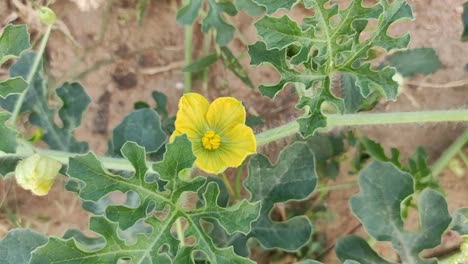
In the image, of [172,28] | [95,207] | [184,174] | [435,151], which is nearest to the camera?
[184,174]

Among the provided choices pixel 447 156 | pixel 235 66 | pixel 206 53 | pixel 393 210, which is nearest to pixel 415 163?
pixel 447 156

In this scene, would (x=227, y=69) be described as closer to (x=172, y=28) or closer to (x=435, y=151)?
(x=172, y=28)

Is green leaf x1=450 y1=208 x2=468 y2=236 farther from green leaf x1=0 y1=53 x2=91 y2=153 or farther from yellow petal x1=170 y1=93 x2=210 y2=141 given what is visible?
green leaf x1=0 y1=53 x2=91 y2=153

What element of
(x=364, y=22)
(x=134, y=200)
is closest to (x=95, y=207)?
(x=134, y=200)

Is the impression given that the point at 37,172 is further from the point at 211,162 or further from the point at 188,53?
the point at 188,53

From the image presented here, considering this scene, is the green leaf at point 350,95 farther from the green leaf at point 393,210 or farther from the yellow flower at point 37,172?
the yellow flower at point 37,172

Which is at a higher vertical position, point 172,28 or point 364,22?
point 364,22
